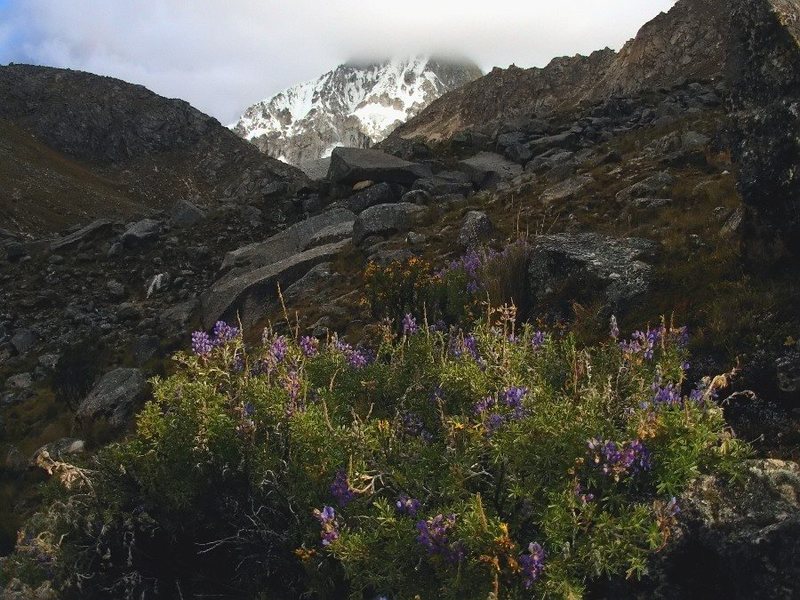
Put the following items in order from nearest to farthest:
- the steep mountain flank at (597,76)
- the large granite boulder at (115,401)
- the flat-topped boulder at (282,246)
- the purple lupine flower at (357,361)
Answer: the purple lupine flower at (357,361) < the large granite boulder at (115,401) < the flat-topped boulder at (282,246) < the steep mountain flank at (597,76)

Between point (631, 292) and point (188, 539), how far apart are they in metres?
4.61

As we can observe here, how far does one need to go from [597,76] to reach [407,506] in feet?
290

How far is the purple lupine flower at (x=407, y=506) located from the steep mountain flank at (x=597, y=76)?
28945mm

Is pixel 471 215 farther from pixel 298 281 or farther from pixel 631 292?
pixel 631 292

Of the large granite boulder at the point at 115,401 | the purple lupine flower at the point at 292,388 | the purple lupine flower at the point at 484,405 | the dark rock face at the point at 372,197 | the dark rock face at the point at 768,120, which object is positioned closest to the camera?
the purple lupine flower at the point at 484,405

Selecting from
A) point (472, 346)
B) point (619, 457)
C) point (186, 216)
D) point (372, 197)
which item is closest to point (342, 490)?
point (619, 457)

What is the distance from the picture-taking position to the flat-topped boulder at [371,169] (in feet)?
66.6

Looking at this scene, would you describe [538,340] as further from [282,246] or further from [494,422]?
[282,246]

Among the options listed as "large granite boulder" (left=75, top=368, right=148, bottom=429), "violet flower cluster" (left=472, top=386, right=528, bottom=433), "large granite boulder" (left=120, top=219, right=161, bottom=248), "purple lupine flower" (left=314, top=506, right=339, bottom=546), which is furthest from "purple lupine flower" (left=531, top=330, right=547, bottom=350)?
"large granite boulder" (left=120, top=219, right=161, bottom=248)

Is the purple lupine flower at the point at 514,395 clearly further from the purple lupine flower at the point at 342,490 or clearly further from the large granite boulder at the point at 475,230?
the large granite boulder at the point at 475,230

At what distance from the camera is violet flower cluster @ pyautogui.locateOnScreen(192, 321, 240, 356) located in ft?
13.5

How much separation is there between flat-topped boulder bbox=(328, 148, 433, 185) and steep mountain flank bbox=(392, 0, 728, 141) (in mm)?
14137

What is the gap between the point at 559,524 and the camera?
2508 mm

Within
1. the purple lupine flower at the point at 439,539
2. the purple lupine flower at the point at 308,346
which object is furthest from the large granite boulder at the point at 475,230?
the purple lupine flower at the point at 439,539
